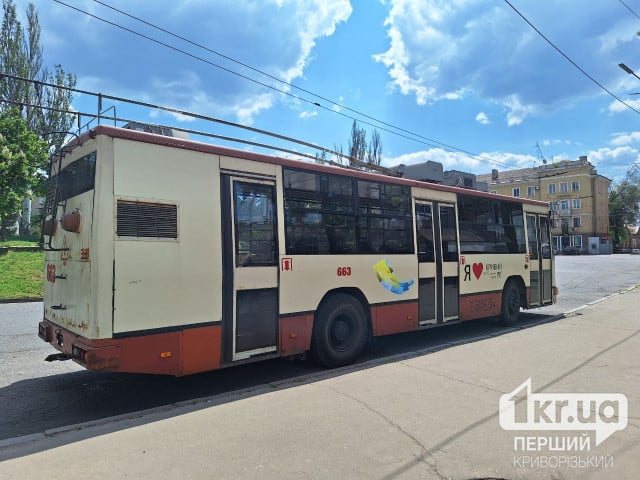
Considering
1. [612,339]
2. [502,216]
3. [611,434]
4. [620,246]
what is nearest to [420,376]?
[611,434]

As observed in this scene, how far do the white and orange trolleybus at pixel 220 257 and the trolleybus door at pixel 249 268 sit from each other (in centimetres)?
1

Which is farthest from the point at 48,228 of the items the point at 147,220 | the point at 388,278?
the point at 388,278

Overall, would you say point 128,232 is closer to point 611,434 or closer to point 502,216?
point 611,434

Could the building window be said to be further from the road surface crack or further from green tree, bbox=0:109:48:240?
the road surface crack

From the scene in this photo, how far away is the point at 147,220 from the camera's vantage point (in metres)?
5.18

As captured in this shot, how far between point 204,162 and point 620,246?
102951 millimetres

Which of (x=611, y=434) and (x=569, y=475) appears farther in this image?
(x=611, y=434)

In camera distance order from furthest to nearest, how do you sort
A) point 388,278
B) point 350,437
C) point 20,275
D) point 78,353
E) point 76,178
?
point 20,275
point 388,278
point 76,178
point 78,353
point 350,437

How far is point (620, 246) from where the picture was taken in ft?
293

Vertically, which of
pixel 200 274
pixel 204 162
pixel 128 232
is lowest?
pixel 200 274

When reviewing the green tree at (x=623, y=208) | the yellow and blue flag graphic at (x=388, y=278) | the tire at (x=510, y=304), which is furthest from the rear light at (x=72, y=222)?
the green tree at (x=623, y=208)

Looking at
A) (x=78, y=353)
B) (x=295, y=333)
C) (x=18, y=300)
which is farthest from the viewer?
(x=18, y=300)

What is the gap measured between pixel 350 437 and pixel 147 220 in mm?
3187

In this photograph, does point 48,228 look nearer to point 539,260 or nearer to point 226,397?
point 226,397
